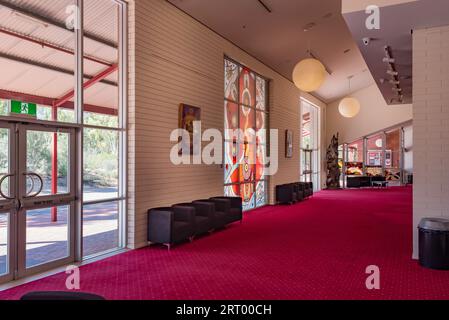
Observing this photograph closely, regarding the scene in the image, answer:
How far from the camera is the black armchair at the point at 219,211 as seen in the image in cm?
734

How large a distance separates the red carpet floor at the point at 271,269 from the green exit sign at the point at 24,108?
203 cm

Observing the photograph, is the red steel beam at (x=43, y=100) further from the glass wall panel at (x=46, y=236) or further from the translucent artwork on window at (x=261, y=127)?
the translucent artwork on window at (x=261, y=127)

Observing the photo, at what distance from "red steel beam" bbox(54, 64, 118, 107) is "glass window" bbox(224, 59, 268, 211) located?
12.4 ft

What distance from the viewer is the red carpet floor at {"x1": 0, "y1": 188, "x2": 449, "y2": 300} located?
164 inches

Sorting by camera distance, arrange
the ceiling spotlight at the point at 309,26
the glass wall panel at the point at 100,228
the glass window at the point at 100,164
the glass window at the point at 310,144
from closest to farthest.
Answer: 1. the glass window at the point at 100,164
2. the glass wall panel at the point at 100,228
3. the ceiling spotlight at the point at 309,26
4. the glass window at the point at 310,144

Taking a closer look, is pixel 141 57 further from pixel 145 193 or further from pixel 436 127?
pixel 436 127

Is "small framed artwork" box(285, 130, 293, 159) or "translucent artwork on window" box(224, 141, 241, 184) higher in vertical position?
"small framed artwork" box(285, 130, 293, 159)

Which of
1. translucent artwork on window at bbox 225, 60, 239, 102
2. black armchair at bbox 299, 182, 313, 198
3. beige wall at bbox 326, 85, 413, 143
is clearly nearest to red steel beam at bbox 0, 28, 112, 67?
translucent artwork on window at bbox 225, 60, 239, 102

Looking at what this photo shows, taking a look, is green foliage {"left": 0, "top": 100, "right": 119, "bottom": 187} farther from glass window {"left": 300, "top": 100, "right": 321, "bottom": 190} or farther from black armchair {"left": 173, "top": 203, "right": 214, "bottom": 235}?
glass window {"left": 300, "top": 100, "right": 321, "bottom": 190}

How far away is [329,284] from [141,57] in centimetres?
444

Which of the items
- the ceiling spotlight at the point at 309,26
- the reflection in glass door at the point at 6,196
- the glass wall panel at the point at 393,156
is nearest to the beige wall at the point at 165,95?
the reflection in glass door at the point at 6,196

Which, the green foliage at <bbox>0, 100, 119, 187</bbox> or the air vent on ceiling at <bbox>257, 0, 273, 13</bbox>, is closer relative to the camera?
the green foliage at <bbox>0, 100, 119, 187</bbox>

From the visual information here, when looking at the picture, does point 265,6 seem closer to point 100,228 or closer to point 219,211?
point 219,211
